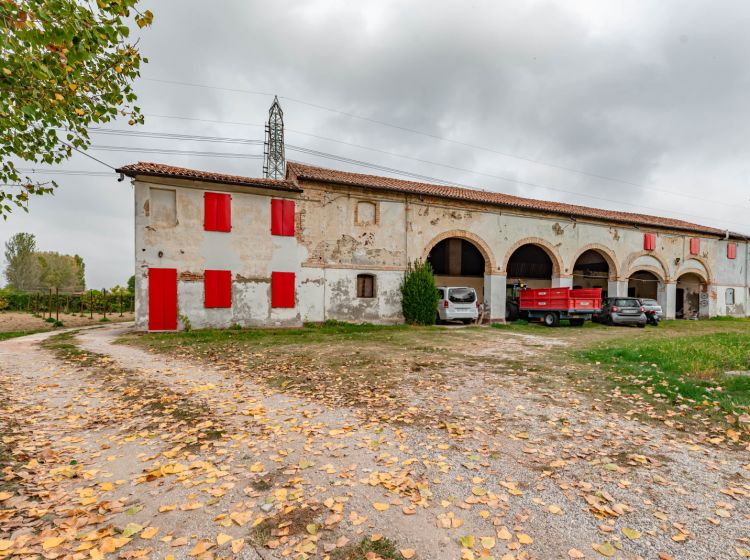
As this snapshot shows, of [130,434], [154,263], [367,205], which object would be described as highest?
[367,205]

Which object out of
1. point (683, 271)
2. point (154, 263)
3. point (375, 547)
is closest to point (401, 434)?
point (375, 547)

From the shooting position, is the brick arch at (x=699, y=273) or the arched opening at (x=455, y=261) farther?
the brick arch at (x=699, y=273)

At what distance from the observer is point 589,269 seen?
83.3ft

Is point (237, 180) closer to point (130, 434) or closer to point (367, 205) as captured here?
point (367, 205)

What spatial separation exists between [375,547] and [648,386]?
608cm

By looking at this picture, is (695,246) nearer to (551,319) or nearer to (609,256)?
(609,256)

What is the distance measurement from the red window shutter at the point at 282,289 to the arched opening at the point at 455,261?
9462mm

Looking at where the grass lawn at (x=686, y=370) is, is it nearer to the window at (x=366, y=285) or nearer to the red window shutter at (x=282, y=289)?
the window at (x=366, y=285)

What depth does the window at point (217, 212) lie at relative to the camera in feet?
47.7

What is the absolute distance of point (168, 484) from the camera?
10.7ft

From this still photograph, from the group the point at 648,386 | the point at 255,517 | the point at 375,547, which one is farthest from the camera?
the point at 648,386

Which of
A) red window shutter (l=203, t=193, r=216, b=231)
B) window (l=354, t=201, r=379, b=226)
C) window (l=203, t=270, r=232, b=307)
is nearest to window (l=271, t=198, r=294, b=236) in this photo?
red window shutter (l=203, t=193, r=216, b=231)

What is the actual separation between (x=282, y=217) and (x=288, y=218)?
0.26 m

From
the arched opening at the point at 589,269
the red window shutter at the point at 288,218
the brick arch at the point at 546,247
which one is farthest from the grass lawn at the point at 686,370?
the arched opening at the point at 589,269
